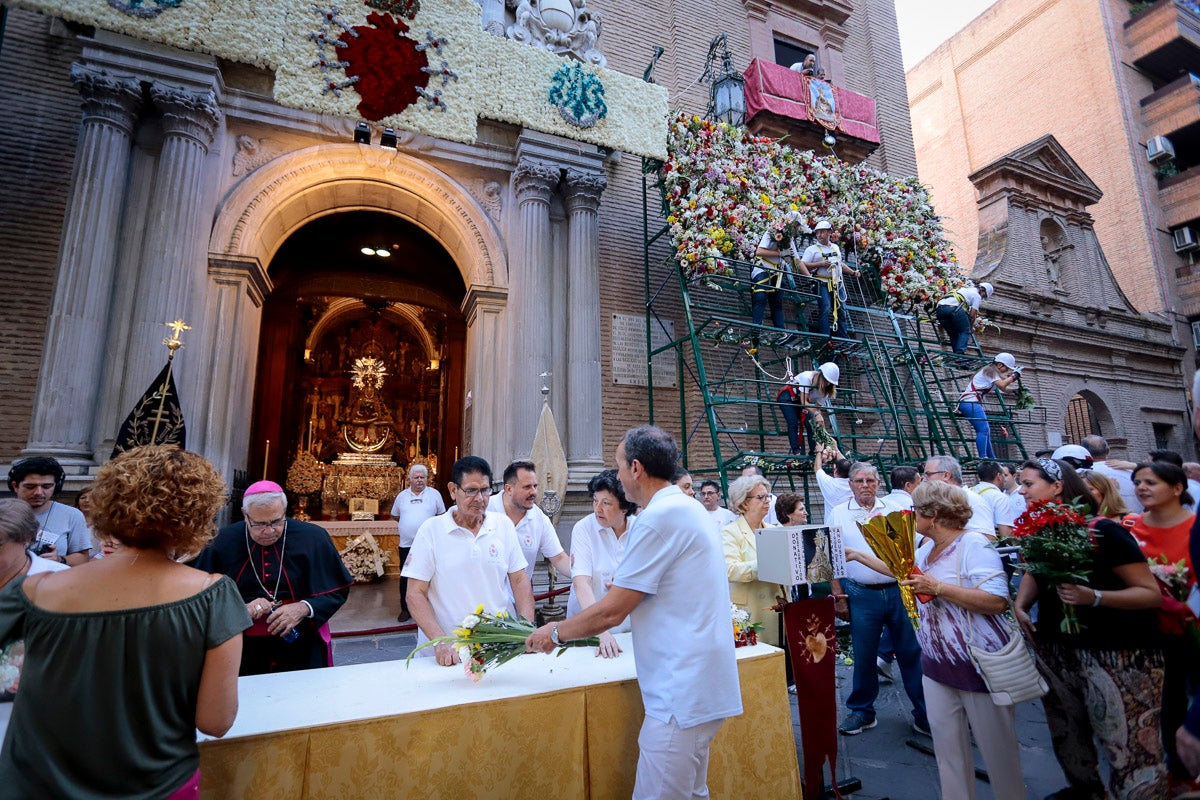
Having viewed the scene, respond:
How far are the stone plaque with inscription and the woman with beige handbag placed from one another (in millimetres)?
6553

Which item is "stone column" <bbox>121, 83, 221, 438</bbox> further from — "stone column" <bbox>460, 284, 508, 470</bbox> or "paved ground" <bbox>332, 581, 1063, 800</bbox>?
"paved ground" <bbox>332, 581, 1063, 800</bbox>

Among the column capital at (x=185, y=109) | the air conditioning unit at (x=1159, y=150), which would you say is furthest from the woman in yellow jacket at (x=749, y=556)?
the air conditioning unit at (x=1159, y=150)

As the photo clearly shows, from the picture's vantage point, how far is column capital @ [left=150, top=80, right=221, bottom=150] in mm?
6977

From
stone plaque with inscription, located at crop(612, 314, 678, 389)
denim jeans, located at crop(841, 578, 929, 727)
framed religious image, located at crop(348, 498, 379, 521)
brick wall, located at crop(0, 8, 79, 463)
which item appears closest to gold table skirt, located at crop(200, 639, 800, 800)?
denim jeans, located at crop(841, 578, 929, 727)

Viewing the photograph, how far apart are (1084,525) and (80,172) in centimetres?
967

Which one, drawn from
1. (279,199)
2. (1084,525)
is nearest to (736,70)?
(279,199)

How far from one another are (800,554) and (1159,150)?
24.5 metres

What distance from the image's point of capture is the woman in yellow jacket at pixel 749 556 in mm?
4359

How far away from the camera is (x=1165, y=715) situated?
3027mm

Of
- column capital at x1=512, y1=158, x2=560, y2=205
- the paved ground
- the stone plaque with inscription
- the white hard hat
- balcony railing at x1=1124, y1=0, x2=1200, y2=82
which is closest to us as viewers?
the paved ground

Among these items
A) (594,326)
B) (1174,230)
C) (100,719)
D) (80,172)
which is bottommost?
(100,719)

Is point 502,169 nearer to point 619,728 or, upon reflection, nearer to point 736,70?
point 736,70

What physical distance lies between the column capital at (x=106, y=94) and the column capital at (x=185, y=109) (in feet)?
0.71

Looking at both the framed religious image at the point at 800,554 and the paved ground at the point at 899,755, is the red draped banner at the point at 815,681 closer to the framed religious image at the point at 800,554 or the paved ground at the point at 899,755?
the framed religious image at the point at 800,554
